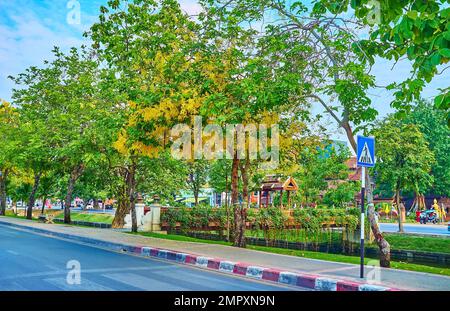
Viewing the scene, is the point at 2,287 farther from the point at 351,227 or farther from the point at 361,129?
the point at 351,227

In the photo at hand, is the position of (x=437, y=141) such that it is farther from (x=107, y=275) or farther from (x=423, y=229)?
(x=107, y=275)

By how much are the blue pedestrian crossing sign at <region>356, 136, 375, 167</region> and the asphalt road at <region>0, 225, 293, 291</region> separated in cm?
295

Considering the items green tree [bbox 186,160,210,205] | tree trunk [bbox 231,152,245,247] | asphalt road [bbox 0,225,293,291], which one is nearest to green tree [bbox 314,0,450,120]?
asphalt road [bbox 0,225,293,291]

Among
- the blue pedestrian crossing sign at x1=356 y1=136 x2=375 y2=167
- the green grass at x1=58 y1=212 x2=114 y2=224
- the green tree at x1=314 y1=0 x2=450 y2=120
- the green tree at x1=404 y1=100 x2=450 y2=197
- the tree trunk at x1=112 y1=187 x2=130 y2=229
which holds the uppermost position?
the green tree at x1=404 y1=100 x2=450 y2=197

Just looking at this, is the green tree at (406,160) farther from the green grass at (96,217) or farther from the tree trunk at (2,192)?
the tree trunk at (2,192)

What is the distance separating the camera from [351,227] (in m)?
27.9

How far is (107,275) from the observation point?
851 centimetres

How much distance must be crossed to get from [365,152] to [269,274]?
3182 millimetres

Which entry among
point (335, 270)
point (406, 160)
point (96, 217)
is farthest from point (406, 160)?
point (96, 217)

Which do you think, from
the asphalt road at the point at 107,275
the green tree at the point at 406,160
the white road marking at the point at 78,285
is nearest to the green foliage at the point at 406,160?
the green tree at the point at 406,160

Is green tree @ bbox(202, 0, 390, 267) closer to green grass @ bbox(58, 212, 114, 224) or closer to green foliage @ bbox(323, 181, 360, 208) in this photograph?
green foliage @ bbox(323, 181, 360, 208)

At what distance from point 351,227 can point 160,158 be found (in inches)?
544

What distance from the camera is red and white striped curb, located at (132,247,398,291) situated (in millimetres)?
7765
